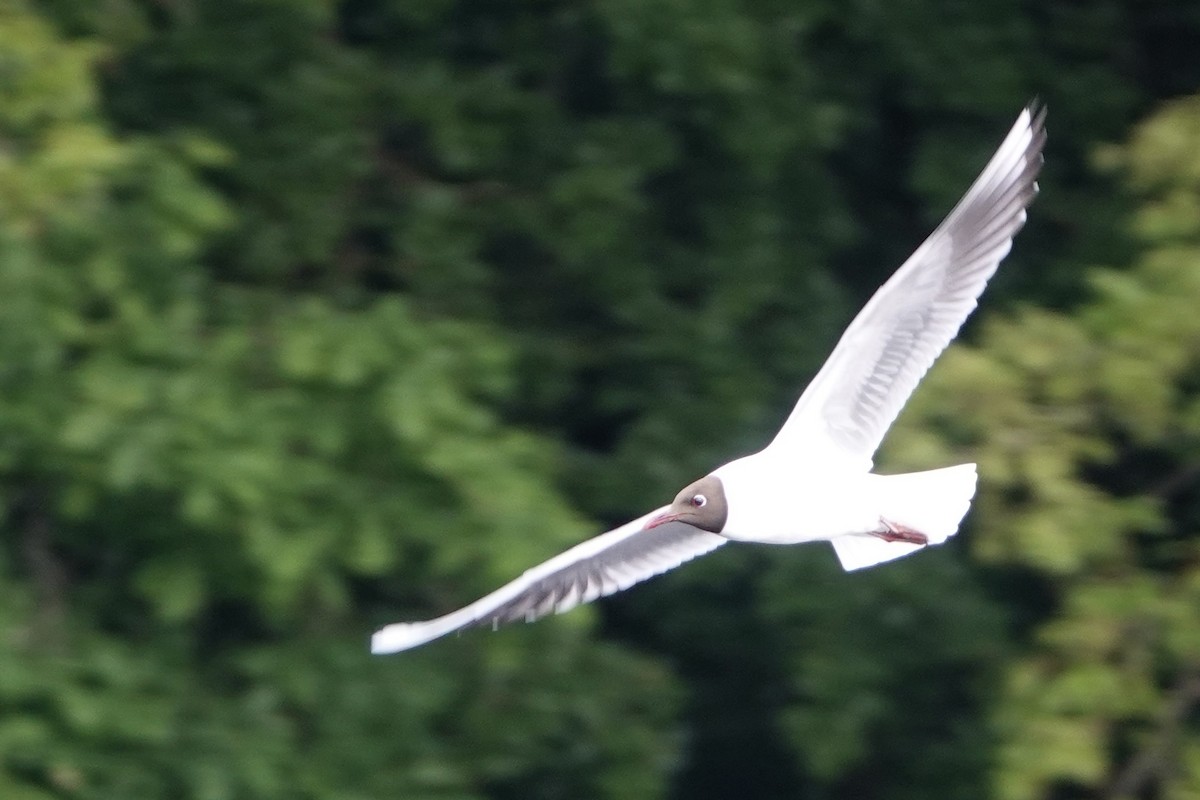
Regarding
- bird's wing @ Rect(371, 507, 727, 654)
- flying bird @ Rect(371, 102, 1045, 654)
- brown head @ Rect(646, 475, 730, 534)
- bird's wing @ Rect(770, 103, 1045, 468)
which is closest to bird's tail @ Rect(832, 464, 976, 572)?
flying bird @ Rect(371, 102, 1045, 654)

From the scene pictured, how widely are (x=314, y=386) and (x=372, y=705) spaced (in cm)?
76

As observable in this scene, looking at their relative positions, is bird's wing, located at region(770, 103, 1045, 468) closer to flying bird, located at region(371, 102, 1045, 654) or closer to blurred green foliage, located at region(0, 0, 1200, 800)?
flying bird, located at region(371, 102, 1045, 654)

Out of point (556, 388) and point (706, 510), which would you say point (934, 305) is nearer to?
point (706, 510)

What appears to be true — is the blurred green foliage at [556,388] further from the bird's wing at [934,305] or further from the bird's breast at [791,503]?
the bird's breast at [791,503]

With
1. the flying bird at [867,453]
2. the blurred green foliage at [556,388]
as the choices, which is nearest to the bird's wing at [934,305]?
the flying bird at [867,453]

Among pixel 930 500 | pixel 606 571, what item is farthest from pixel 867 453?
pixel 606 571

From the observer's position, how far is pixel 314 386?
5.10 metres

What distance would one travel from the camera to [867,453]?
175 inches

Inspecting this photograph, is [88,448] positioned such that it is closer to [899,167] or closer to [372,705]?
[372,705]

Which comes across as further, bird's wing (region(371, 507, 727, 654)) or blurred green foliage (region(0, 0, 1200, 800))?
blurred green foliage (region(0, 0, 1200, 800))

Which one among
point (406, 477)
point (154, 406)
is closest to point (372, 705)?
point (406, 477)

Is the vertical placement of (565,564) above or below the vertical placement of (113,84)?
below

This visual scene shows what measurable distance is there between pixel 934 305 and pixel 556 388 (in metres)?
1.83

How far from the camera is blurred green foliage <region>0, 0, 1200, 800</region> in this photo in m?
4.95
